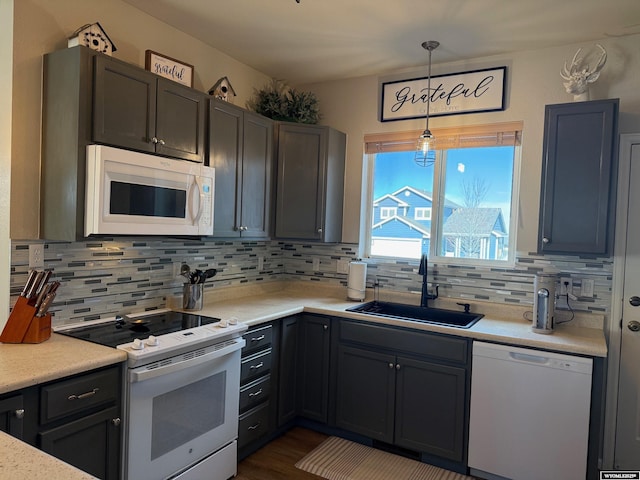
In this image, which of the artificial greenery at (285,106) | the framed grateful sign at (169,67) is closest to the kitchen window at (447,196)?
the artificial greenery at (285,106)

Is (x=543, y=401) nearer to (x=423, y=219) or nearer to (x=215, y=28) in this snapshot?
(x=423, y=219)

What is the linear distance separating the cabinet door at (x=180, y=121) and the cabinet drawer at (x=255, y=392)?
1376 mm

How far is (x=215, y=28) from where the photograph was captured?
279 cm

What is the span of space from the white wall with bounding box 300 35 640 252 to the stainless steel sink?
0.57m

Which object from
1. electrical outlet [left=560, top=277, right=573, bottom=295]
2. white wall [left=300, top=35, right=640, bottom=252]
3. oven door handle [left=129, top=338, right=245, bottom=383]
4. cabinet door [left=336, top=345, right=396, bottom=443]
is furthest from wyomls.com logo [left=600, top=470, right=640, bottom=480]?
oven door handle [left=129, top=338, right=245, bottom=383]

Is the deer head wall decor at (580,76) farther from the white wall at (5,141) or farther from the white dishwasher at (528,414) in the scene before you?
the white wall at (5,141)

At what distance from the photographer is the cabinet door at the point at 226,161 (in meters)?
2.68

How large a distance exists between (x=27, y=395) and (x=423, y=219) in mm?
2665

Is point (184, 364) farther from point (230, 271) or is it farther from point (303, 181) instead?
point (303, 181)

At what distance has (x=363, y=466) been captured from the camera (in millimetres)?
2686

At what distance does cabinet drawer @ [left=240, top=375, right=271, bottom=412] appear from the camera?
8.58ft

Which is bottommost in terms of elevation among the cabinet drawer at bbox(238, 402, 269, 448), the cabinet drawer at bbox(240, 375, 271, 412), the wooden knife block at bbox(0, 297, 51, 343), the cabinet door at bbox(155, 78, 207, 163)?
the cabinet drawer at bbox(238, 402, 269, 448)

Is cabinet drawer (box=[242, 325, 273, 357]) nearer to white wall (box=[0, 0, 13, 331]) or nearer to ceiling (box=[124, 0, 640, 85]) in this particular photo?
white wall (box=[0, 0, 13, 331])

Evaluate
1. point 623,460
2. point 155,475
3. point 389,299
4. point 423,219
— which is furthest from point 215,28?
point 623,460
